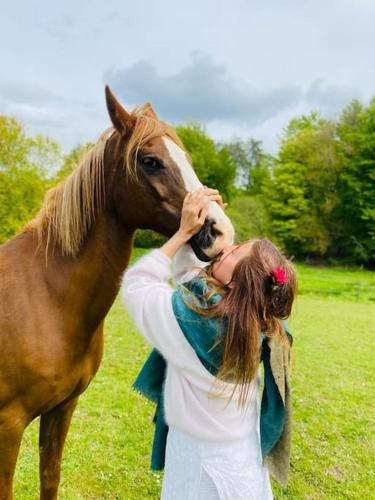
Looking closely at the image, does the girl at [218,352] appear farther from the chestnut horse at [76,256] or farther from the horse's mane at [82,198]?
the horse's mane at [82,198]

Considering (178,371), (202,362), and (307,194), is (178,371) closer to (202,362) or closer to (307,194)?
(202,362)

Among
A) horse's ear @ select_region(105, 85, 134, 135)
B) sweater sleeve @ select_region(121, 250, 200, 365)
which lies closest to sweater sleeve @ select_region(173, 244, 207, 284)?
sweater sleeve @ select_region(121, 250, 200, 365)

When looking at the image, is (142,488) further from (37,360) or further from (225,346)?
(225,346)

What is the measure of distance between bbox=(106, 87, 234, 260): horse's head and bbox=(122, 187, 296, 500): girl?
0.40 ft

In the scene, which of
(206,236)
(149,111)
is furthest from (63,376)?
(149,111)

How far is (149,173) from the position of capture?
1.80 m

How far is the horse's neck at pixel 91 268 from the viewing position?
1.94m

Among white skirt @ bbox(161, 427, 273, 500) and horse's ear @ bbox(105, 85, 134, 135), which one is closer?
white skirt @ bbox(161, 427, 273, 500)

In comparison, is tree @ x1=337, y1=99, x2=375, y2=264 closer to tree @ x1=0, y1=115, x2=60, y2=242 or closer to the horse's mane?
tree @ x1=0, y1=115, x2=60, y2=242

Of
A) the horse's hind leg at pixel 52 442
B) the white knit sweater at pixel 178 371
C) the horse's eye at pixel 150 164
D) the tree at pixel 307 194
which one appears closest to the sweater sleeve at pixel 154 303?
the white knit sweater at pixel 178 371

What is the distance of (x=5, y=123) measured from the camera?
1739cm

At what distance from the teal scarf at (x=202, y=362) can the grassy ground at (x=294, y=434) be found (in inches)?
62.5

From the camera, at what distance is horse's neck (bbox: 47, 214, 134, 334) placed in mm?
1940

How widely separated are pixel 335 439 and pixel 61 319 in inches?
140
